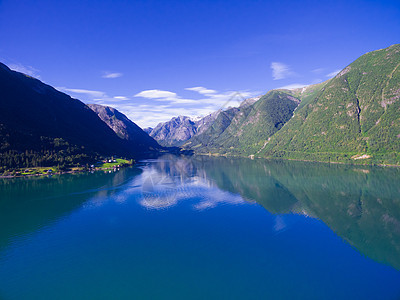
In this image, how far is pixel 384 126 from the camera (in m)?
150

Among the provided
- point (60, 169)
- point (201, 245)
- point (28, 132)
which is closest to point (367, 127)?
point (201, 245)

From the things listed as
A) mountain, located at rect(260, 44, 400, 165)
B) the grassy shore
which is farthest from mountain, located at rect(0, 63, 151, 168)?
mountain, located at rect(260, 44, 400, 165)

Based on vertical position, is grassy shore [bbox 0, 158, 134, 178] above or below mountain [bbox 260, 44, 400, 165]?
below

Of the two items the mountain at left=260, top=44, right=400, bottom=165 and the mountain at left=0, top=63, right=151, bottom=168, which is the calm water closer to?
the mountain at left=0, top=63, right=151, bottom=168

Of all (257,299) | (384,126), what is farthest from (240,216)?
Result: (384,126)

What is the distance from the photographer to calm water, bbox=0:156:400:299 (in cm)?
2717

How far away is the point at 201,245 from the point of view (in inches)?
1501

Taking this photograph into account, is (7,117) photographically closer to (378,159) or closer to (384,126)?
(378,159)

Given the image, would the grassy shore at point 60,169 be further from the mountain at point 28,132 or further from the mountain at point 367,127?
the mountain at point 367,127

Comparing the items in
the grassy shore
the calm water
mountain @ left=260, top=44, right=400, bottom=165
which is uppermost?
mountain @ left=260, top=44, right=400, bottom=165

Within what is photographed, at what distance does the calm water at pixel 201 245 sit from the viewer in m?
27.2

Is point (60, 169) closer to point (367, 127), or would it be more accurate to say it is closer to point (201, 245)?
point (201, 245)

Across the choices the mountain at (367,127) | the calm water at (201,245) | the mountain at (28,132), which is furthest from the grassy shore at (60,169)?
the mountain at (367,127)

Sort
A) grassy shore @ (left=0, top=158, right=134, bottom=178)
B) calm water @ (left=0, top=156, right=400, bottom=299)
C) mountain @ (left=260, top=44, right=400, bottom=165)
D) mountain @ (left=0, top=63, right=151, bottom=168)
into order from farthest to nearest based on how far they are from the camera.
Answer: mountain @ (left=260, top=44, right=400, bottom=165) < mountain @ (left=0, top=63, right=151, bottom=168) < grassy shore @ (left=0, top=158, right=134, bottom=178) < calm water @ (left=0, top=156, right=400, bottom=299)
